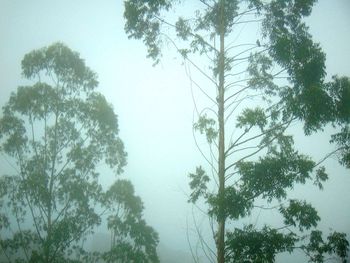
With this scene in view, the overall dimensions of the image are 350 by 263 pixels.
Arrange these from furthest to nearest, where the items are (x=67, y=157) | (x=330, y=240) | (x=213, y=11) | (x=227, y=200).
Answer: (x=67, y=157)
(x=213, y=11)
(x=330, y=240)
(x=227, y=200)

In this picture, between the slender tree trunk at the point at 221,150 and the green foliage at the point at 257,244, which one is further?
the slender tree trunk at the point at 221,150

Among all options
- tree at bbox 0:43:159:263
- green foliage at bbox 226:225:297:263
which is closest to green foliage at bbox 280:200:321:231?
green foliage at bbox 226:225:297:263

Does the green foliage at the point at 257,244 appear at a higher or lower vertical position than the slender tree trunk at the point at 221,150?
lower

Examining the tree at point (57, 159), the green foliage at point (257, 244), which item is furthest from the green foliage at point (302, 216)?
the tree at point (57, 159)

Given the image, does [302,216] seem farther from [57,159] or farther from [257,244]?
[57,159]

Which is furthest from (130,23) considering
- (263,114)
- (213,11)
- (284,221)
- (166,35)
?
(284,221)

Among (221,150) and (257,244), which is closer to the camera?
(257,244)

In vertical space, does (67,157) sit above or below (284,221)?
above

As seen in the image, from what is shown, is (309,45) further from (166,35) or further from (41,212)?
(41,212)

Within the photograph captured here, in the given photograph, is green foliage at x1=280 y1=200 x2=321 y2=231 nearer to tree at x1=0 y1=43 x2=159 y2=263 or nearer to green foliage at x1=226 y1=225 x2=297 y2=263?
green foliage at x1=226 y1=225 x2=297 y2=263


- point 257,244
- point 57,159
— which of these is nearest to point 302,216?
point 257,244

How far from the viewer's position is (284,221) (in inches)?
374

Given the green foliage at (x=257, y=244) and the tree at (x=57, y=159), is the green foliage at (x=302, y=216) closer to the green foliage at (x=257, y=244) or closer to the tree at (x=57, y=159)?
the green foliage at (x=257, y=244)

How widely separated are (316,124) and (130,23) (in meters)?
7.37
